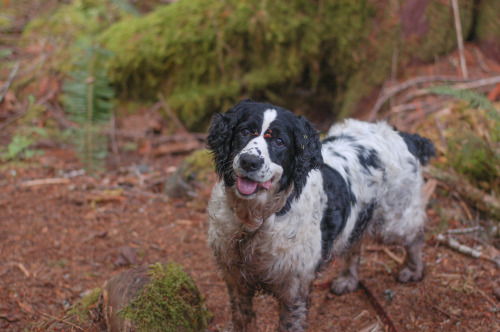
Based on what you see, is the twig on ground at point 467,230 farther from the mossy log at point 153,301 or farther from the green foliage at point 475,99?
the mossy log at point 153,301

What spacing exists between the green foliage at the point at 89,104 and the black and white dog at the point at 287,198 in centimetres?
378

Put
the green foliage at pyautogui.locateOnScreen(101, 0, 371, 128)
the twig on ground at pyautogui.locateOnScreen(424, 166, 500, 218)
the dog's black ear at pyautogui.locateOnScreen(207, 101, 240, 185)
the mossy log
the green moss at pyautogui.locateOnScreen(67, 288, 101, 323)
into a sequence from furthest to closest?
the green foliage at pyautogui.locateOnScreen(101, 0, 371, 128), the twig on ground at pyautogui.locateOnScreen(424, 166, 500, 218), the green moss at pyautogui.locateOnScreen(67, 288, 101, 323), the mossy log, the dog's black ear at pyautogui.locateOnScreen(207, 101, 240, 185)

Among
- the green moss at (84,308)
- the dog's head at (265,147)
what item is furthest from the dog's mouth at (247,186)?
the green moss at (84,308)

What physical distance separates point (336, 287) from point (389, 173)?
144 centimetres

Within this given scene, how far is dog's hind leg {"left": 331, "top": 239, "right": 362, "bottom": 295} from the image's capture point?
456cm

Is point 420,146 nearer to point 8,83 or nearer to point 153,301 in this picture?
point 153,301

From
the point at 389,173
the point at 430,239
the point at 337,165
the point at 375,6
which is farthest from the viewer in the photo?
the point at 375,6

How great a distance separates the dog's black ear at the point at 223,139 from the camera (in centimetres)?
306

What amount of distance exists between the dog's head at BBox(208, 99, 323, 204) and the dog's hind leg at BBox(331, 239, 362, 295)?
1.89m

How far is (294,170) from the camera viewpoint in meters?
3.05

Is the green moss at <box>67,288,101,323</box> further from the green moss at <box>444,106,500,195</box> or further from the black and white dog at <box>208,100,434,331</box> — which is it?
the green moss at <box>444,106,500,195</box>

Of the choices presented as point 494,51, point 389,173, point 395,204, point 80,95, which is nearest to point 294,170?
point 389,173

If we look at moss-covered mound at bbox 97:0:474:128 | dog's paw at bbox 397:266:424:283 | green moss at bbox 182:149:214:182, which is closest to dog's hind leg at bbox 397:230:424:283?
dog's paw at bbox 397:266:424:283

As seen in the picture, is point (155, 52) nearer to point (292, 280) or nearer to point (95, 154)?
point (95, 154)
